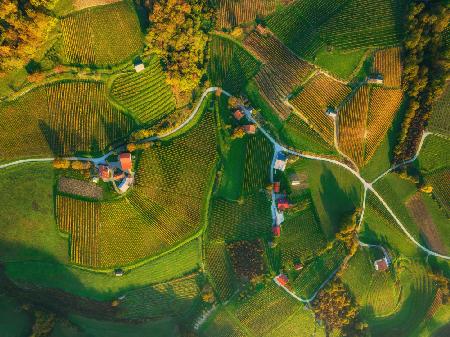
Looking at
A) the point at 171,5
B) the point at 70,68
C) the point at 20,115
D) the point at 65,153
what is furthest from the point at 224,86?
the point at 20,115

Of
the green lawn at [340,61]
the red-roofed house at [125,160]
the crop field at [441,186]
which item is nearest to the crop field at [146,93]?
the red-roofed house at [125,160]

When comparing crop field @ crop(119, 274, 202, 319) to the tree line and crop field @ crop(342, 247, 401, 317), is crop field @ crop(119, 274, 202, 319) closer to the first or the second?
crop field @ crop(342, 247, 401, 317)

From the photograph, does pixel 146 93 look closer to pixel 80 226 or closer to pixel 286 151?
pixel 80 226

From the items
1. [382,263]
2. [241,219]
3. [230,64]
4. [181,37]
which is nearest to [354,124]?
[230,64]

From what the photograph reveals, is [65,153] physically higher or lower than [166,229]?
higher

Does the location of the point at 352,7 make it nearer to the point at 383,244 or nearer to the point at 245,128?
the point at 245,128

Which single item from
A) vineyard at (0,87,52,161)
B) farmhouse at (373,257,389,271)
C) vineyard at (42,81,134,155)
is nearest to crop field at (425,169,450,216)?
farmhouse at (373,257,389,271)

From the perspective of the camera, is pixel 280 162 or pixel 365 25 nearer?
pixel 365 25
